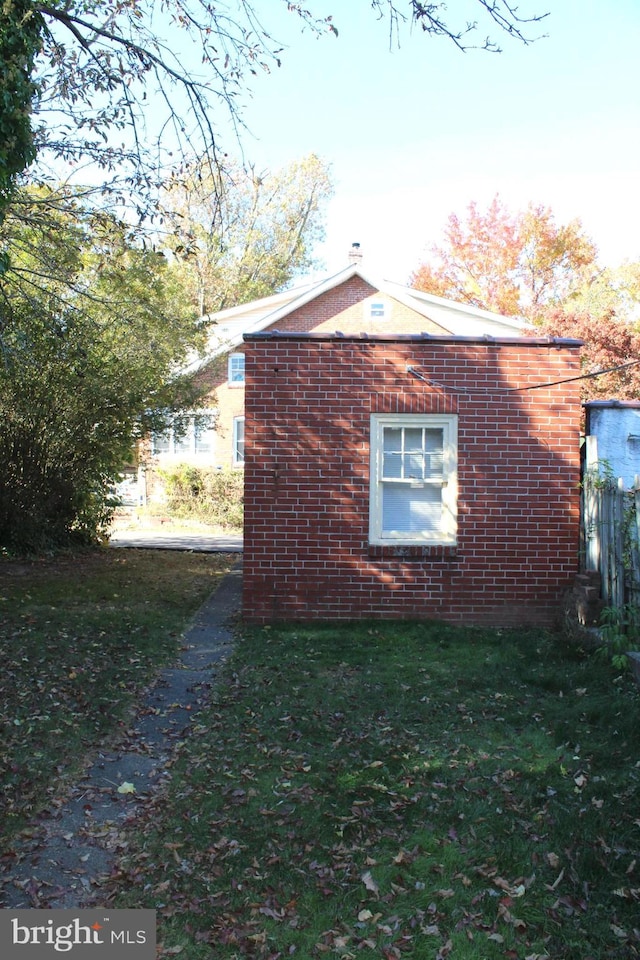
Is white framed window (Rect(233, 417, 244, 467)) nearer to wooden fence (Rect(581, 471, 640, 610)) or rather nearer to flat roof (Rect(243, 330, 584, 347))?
flat roof (Rect(243, 330, 584, 347))

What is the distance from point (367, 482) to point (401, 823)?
5332 millimetres

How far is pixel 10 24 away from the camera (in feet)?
19.6

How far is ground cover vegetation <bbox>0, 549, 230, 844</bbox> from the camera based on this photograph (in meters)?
5.30

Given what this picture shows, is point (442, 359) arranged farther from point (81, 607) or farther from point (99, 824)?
point (99, 824)

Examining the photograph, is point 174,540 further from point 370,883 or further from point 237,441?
point 370,883

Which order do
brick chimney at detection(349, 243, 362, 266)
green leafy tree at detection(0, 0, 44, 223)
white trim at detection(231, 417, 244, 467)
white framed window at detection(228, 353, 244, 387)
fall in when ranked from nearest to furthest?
green leafy tree at detection(0, 0, 44, 223) < brick chimney at detection(349, 243, 362, 266) < white trim at detection(231, 417, 244, 467) < white framed window at detection(228, 353, 244, 387)

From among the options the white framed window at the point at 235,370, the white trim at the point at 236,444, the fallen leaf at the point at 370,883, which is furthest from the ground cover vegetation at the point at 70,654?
the white framed window at the point at 235,370

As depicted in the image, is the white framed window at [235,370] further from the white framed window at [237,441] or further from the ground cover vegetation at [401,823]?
the ground cover vegetation at [401,823]

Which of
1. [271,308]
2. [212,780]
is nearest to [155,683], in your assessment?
[212,780]

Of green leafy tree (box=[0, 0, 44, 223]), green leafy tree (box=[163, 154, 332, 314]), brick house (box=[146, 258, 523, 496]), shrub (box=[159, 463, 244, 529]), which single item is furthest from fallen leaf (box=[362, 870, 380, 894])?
green leafy tree (box=[163, 154, 332, 314])

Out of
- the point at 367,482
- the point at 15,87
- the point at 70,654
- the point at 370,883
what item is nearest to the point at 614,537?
the point at 367,482

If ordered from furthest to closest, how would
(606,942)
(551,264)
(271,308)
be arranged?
(551,264), (271,308), (606,942)

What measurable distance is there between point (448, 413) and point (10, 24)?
585 centimetres

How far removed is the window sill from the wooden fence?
5.16 feet
